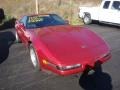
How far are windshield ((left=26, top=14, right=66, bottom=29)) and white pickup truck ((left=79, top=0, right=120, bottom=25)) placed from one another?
18.4ft

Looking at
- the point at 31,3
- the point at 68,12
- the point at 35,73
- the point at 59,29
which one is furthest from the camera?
the point at 31,3

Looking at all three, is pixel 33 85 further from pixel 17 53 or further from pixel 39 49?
pixel 17 53

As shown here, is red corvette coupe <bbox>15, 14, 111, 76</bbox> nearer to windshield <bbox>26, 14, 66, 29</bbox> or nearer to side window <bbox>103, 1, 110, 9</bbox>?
windshield <bbox>26, 14, 66, 29</bbox>

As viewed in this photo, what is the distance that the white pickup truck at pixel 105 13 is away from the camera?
13.9 meters

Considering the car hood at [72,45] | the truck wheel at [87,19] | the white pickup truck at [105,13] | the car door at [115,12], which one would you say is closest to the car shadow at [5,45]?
the car hood at [72,45]

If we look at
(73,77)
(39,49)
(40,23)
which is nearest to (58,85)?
(73,77)

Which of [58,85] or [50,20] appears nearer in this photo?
[58,85]

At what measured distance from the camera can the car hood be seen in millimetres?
6207

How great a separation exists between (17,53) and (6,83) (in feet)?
9.84

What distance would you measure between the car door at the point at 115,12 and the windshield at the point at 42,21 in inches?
216

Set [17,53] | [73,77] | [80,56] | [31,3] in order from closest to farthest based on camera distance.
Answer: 1. [80,56]
2. [73,77]
3. [17,53]
4. [31,3]

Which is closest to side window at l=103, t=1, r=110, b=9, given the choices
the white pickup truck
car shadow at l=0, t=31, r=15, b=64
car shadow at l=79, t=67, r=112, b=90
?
the white pickup truck

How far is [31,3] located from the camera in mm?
22688

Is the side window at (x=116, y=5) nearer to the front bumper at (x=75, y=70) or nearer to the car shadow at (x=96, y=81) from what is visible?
the car shadow at (x=96, y=81)
